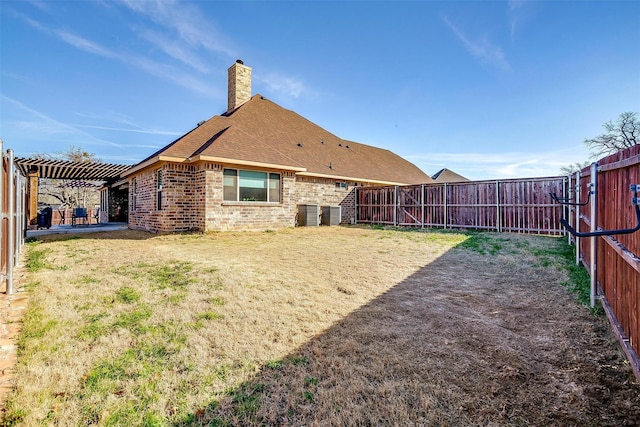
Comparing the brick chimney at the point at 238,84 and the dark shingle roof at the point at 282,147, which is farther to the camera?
the brick chimney at the point at 238,84

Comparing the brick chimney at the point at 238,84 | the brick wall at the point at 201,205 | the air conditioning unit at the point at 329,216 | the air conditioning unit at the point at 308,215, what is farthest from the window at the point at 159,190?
the air conditioning unit at the point at 329,216

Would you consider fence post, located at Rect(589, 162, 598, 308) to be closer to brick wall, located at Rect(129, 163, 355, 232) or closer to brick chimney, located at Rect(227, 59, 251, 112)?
brick wall, located at Rect(129, 163, 355, 232)

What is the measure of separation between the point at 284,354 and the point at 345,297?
1.62 metres

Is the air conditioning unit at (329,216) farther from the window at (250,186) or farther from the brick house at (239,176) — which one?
the window at (250,186)

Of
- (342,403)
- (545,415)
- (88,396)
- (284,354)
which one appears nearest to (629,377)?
(545,415)

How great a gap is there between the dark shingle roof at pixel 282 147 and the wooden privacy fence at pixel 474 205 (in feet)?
8.14

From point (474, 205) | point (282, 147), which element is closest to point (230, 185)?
point (282, 147)

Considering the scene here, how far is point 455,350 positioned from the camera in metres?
2.62

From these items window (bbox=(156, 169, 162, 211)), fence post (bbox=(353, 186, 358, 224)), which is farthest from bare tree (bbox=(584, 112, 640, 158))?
window (bbox=(156, 169, 162, 211))

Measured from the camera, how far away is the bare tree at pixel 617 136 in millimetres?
22984

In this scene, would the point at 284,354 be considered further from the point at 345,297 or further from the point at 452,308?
the point at 452,308

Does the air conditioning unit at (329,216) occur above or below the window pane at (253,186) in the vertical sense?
below

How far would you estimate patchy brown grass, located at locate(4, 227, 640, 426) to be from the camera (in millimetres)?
1876

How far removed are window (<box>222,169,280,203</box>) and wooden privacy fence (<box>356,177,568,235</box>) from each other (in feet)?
19.6
